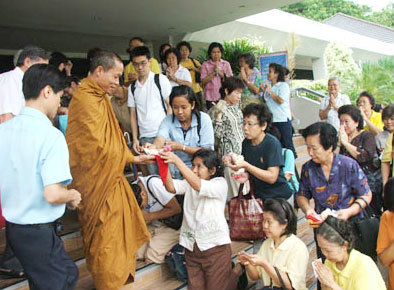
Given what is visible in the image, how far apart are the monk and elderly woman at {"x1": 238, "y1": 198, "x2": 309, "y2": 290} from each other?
877 mm

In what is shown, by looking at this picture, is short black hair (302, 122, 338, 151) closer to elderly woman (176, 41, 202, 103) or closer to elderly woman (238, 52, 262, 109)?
elderly woman (238, 52, 262, 109)

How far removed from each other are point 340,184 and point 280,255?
25.5 inches

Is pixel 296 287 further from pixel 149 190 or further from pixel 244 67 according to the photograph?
pixel 244 67

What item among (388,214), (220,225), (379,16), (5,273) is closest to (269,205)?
(220,225)

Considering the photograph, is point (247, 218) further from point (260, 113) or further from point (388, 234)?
A: point (388, 234)

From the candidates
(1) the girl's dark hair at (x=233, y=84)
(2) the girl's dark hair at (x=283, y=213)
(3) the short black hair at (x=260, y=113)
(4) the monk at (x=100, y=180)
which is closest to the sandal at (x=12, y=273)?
(4) the monk at (x=100, y=180)

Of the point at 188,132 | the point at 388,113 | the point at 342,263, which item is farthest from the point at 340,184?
the point at 388,113

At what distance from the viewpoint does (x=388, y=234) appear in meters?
2.42

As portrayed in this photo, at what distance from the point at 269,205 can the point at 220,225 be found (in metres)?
0.55

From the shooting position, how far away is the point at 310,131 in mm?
2615

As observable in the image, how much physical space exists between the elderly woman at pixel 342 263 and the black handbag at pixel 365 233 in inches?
12.3

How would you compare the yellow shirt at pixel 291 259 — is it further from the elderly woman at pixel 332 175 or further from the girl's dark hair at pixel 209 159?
the girl's dark hair at pixel 209 159

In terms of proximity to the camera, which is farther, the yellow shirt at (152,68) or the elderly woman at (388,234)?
the yellow shirt at (152,68)

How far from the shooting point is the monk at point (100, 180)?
2.62 meters
